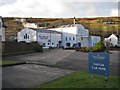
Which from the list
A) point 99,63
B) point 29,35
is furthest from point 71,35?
point 99,63

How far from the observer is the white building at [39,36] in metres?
61.8

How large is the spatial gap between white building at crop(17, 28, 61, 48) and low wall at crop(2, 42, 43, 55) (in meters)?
15.0

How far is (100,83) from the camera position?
12750 mm

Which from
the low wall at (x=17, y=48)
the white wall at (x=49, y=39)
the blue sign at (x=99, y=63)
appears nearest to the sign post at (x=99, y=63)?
the blue sign at (x=99, y=63)

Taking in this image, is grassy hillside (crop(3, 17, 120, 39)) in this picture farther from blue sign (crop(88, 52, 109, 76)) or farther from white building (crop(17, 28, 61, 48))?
blue sign (crop(88, 52, 109, 76))

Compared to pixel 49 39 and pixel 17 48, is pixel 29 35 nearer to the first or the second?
pixel 49 39

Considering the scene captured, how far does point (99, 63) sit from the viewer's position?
1329cm

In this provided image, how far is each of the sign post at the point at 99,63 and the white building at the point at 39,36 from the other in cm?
4687

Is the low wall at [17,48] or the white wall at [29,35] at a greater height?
the white wall at [29,35]

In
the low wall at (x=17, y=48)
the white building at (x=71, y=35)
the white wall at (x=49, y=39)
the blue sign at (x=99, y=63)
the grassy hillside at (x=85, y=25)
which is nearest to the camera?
the blue sign at (x=99, y=63)

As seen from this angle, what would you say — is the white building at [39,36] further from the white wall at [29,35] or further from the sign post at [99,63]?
the sign post at [99,63]

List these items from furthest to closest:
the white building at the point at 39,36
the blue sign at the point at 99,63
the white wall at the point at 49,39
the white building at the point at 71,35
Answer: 1. the white building at the point at 71,35
2. the white wall at the point at 49,39
3. the white building at the point at 39,36
4. the blue sign at the point at 99,63

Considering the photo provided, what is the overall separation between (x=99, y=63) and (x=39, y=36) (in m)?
49.8

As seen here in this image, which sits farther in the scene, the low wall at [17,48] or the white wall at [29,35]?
the white wall at [29,35]
